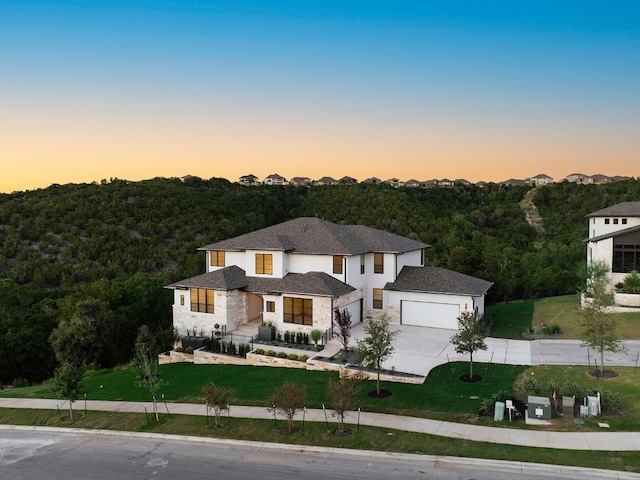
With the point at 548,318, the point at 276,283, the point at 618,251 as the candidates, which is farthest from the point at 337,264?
the point at 618,251

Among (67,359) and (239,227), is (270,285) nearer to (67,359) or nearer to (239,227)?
(67,359)

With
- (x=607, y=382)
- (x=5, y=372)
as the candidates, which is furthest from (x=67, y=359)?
(x=607, y=382)

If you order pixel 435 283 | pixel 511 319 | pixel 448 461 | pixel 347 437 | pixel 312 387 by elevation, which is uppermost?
pixel 435 283

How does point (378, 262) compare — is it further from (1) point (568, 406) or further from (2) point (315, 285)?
(1) point (568, 406)

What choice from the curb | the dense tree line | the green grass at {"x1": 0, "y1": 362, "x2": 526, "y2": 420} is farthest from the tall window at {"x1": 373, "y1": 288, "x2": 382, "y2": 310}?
the curb

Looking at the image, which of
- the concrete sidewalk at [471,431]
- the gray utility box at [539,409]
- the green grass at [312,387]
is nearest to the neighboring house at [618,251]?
the green grass at [312,387]

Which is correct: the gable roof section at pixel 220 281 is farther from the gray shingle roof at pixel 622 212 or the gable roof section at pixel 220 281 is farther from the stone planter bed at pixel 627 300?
the gray shingle roof at pixel 622 212

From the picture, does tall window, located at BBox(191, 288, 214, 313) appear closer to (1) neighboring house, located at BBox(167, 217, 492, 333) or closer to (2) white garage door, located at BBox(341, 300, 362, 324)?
(1) neighboring house, located at BBox(167, 217, 492, 333)

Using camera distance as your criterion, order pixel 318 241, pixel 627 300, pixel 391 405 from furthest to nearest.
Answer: pixel 318 241
pixel 627 300
pixel 391 405
